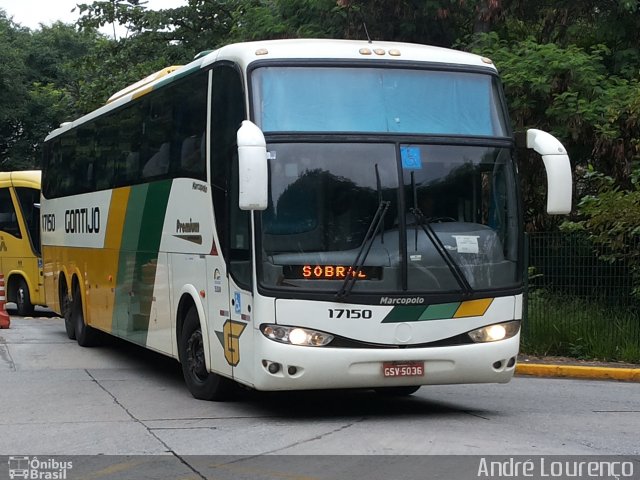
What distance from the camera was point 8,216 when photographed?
977 inches

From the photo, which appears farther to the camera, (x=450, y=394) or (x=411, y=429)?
(x=450, y=394)

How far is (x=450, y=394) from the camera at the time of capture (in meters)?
11.9

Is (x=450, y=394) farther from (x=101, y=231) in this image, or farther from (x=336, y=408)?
(x=101, y=231)

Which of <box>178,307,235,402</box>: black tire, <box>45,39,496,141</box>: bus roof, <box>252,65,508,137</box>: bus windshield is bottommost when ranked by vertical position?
<box>178,307,235,402</box>: black tire

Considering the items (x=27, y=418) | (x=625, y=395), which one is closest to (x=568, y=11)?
(x=625, y=395)

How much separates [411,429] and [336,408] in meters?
1.65

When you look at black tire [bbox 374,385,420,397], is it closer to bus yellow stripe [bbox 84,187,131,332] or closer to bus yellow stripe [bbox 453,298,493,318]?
bus yellow stripe [bbox 453,298,493,318]

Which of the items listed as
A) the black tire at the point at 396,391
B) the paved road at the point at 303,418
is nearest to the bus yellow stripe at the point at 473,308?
the paved road at the point at 303,418

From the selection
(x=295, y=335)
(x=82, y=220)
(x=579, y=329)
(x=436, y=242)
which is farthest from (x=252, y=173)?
(x=82, y=220)

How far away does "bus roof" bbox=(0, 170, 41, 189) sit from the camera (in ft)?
81.6

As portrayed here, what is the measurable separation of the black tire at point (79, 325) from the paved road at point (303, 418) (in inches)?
111

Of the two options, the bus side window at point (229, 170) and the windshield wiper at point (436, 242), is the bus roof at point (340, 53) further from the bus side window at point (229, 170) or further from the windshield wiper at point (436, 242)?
the windshield wiper at point (436, 242)
